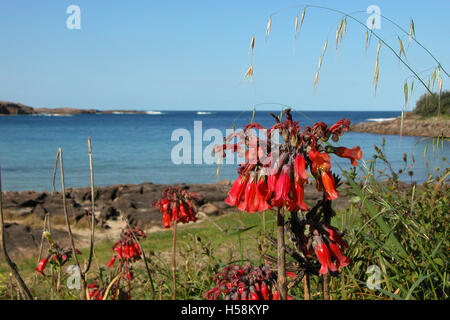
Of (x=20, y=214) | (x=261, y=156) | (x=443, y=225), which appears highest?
(x=261, y=156)

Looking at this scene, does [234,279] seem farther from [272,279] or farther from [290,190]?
[290,190]

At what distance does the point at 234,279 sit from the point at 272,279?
0.20m

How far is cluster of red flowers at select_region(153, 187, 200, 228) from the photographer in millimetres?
4477

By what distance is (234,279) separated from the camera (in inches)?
84.0

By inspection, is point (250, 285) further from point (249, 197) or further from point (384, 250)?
point (384, 250)

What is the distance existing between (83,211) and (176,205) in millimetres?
13233

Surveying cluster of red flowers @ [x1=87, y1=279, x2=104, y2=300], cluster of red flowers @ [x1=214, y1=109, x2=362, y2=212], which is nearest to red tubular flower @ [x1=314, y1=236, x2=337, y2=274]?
cluster of red flowers @ [x1=214, y1=109, x2=362, y2=212]

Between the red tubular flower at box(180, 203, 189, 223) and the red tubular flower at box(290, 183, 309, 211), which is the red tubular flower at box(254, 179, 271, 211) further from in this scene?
the red tubular flower at box(180, 203, 189, 223)

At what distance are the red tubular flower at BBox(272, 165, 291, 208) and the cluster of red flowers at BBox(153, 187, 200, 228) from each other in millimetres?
2984

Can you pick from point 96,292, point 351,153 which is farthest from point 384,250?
point 96,292

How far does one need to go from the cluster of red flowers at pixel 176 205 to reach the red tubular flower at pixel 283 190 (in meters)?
2.98

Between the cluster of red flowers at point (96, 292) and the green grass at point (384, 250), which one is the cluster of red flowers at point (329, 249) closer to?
the green grass at point (384, 250)

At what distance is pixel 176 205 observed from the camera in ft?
14.8
